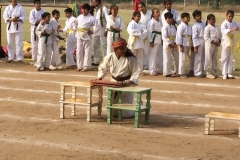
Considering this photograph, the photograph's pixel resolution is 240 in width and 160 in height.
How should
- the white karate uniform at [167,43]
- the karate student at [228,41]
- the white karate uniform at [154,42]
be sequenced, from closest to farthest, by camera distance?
the karate student at [228,41] < the white karate uniform at [167,43] < the white karate uniform at [154,42]

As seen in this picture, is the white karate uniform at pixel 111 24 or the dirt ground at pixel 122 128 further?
the white karate uniform at pixel 111 24

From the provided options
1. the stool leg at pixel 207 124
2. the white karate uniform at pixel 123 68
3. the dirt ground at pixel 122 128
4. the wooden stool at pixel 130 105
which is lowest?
the dirt ground at pixel 122 128

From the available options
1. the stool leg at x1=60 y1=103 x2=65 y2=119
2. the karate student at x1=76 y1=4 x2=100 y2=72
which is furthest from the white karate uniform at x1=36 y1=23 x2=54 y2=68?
the stool leg at x1=60 y1=103 x2=65 y2=119

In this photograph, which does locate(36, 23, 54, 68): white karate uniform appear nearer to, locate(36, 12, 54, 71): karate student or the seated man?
locate(36, 12, 54, 71): karate student

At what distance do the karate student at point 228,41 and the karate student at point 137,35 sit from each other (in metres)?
1.88

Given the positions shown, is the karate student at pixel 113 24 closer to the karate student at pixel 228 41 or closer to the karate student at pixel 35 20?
the karate student at pixel 35 20

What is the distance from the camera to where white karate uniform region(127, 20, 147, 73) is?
14891 millimetres

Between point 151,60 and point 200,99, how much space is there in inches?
133

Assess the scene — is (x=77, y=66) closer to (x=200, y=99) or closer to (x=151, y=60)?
(x=151, y=60)

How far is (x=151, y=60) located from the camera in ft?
50.6

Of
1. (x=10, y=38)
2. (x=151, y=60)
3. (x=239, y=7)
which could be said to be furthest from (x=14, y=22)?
(x=239, y=7)

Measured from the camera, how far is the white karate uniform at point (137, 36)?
14.9 meters

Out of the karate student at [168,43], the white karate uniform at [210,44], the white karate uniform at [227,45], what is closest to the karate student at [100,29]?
the karate student at [168,43]

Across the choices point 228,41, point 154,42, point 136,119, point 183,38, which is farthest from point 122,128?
point 154,42
